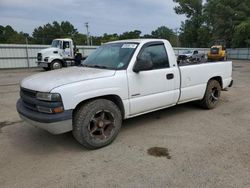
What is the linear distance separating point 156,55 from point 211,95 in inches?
86.3

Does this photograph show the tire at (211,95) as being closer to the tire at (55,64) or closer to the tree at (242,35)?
the tire at (55,64)

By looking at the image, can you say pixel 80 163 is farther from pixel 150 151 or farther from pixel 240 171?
pixel 240 171

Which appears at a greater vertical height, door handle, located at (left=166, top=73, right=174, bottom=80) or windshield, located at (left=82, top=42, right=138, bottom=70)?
windshield, located at (left=82, top=42, right=138, bottom=70)

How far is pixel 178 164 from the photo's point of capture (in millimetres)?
3410

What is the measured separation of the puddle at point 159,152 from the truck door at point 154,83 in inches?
33.0

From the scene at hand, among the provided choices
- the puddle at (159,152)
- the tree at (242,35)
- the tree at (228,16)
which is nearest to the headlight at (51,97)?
the puddle at (159,152)

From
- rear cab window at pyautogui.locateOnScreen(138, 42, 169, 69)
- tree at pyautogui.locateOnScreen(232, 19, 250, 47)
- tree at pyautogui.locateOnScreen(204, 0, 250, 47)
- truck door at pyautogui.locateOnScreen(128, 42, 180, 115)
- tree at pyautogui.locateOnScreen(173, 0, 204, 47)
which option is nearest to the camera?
truck door at pyautogui.locateOnScreen(128, 42, 180, 115)

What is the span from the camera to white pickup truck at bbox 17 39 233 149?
3.56 meters

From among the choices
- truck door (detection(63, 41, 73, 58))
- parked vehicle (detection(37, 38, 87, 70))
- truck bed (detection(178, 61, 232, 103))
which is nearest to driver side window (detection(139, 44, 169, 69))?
truck bed (detection(178, 61, 232, 103))

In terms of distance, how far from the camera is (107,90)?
3943 millimetres

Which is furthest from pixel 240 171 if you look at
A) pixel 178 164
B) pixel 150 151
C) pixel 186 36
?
pixel 186 36

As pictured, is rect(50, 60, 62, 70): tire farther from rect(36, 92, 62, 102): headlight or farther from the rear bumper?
rect(36, 92, 62, 102): headlight

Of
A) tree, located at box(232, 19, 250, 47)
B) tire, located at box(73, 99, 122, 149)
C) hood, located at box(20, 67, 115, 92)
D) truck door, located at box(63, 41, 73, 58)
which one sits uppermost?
tree, located at box(232, 19, 250, 47)

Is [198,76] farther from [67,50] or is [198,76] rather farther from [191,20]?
[191,20]
